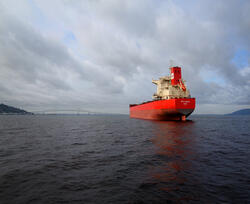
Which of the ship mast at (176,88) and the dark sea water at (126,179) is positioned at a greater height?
the ship mast at (176,88)

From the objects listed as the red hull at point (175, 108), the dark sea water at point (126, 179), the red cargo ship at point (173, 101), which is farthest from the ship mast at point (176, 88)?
the dark sea water at point (126, 179)

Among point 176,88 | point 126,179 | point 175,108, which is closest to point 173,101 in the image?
point 175,108

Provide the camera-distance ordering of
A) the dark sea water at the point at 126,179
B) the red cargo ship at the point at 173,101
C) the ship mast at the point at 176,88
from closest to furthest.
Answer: the dark sea water at the point at 126,179, the red cargo ship at the point at 173,101, the ship mast at the point at 176,88

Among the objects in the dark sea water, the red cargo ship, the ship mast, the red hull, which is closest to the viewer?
the dark sea water

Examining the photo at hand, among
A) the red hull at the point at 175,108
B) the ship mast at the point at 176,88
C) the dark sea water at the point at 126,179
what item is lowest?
the dark sea water at the point at 126,179

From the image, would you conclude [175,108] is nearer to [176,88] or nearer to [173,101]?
[173,101]

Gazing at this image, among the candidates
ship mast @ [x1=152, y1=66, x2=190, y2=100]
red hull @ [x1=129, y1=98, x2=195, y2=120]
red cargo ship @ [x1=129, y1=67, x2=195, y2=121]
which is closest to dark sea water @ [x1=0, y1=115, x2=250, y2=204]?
red hull @ [x1=129, y1=98, x2=195, y2=120]

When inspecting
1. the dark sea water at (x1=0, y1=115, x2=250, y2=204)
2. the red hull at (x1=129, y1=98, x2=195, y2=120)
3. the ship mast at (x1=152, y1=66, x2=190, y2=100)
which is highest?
the ship mast at (x1=152, y1=66, x2=190, y2=100)

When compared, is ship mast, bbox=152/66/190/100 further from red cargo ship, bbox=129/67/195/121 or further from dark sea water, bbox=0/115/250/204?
dark sea water, bbox=0/115/250/204

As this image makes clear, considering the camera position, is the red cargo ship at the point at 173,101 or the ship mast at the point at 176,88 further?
the ship mast at the point at 176,88

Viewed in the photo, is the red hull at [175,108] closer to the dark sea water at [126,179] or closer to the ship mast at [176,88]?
the ship mast at [176,88]

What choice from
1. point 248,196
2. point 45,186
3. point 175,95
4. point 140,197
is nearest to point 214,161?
point 248,196

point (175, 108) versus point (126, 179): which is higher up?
point (175, 108)

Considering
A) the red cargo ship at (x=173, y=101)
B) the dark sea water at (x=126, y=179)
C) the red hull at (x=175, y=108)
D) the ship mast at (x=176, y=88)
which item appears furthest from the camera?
the ship mast at (x=176, y=88)
